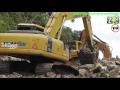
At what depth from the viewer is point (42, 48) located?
1138 centimetres

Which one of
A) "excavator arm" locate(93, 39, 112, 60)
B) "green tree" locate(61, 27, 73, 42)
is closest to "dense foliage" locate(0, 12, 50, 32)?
"green tree" locate(61, 27, 73, 42)

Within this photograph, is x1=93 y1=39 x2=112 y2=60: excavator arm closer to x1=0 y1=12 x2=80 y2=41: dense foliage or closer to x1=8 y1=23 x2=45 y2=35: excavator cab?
x1=0 y1=12 x2=80 y2=41: dense foliage

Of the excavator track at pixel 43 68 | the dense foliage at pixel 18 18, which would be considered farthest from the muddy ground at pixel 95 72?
the dense foliage at pixel 18 18

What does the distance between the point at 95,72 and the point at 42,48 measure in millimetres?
1887

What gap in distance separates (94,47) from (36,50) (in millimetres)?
3229

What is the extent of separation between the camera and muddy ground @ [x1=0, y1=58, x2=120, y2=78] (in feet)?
38.7

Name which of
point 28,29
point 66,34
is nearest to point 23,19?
point 28,29

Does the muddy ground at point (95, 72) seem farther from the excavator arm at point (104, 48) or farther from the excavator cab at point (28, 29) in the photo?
the excavator cab at point (28, 29)

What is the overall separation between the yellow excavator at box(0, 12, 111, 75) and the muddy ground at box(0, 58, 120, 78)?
0.55ft
